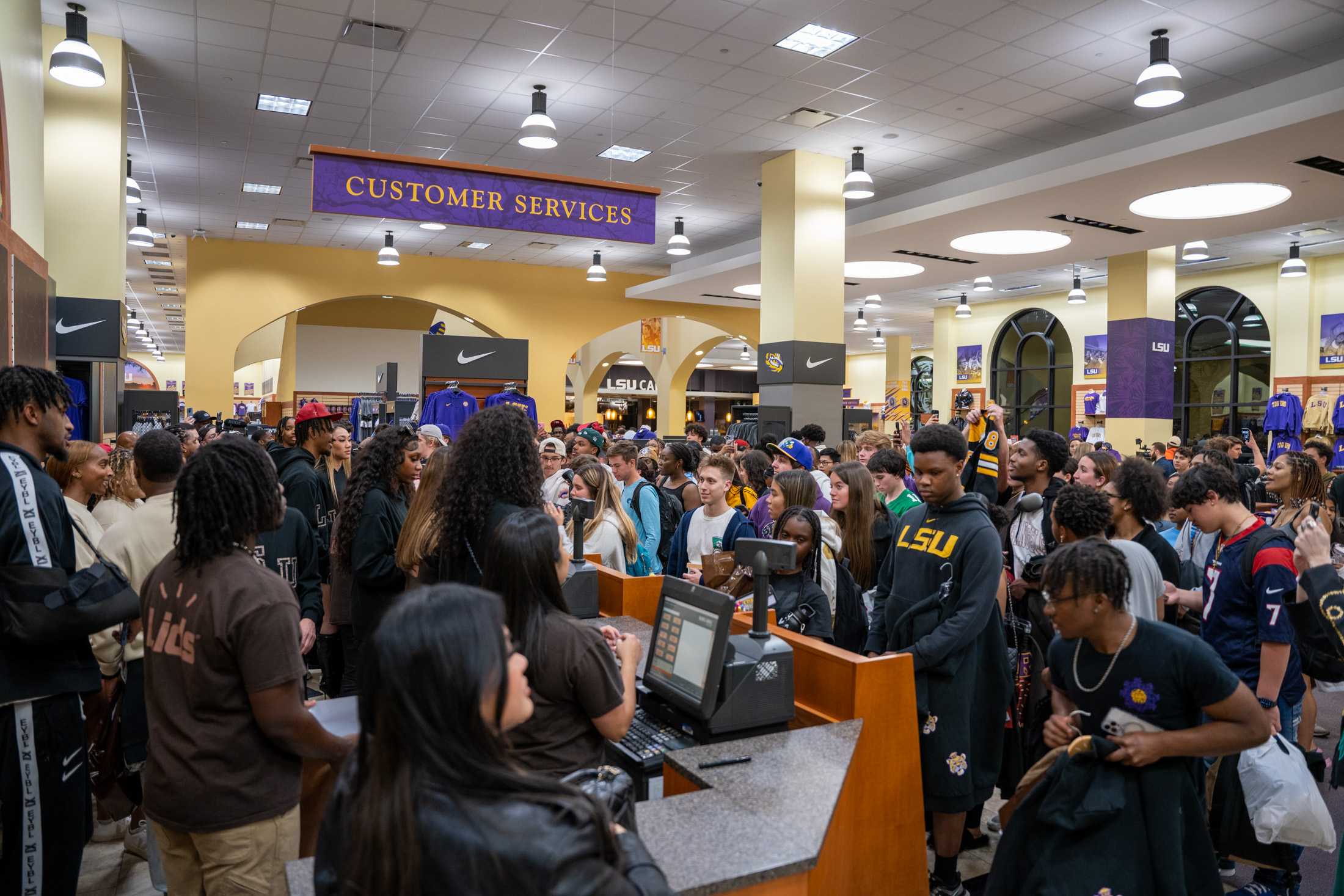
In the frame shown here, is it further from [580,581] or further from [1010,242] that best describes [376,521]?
[1010,242]

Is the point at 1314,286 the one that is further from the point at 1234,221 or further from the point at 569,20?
the point at 569,20

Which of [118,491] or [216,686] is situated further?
[118,491]

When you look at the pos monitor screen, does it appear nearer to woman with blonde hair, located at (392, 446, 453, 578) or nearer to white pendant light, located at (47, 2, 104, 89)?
woman with blonde hair, located at (392, 446, 453, 578)

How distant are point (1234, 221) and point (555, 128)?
773cm

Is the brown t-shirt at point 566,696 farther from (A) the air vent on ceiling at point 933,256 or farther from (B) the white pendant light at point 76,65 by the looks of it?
(A) the air vent on ceiling at point 933,256

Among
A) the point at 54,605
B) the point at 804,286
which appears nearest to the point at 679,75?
the point at 804,286

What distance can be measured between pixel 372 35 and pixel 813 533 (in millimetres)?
5766

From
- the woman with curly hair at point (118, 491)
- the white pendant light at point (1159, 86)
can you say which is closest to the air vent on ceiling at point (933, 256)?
the white pendant light at point (1159, 86)

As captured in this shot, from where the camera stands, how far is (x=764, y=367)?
32.6 feet

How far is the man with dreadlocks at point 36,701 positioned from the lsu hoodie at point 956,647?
2427mm

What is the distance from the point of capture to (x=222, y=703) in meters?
1.86

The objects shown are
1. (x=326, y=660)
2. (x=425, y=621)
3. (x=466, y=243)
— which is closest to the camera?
(x=425, y=621)

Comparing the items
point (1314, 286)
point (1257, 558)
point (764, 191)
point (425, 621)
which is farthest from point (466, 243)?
point (1314, 286)

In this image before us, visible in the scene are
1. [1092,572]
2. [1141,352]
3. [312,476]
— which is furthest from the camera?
[1141,352]
